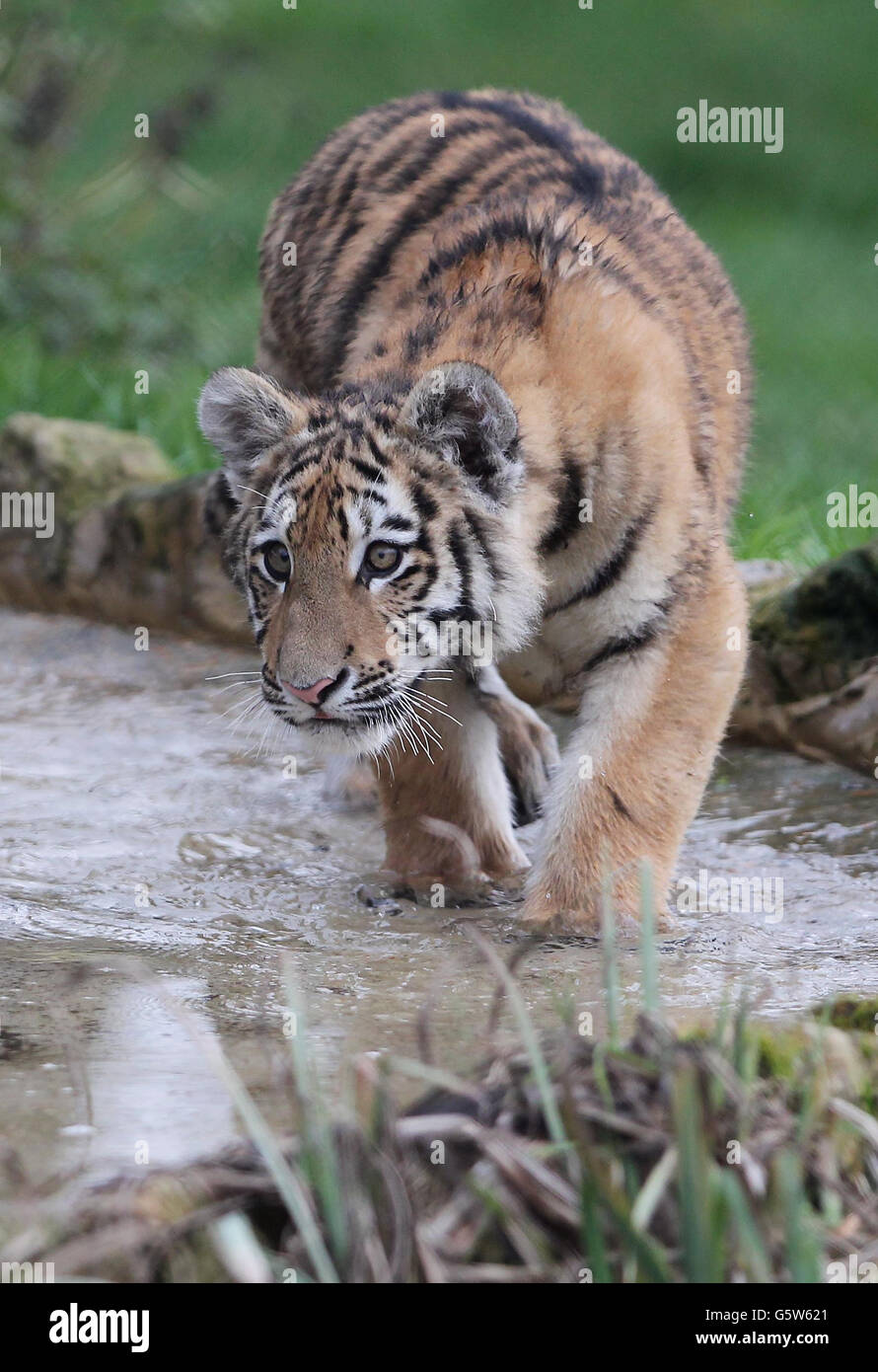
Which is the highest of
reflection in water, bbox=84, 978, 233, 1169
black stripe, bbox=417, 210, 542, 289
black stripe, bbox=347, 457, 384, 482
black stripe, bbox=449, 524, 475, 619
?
black stripe, bbox=417, 210, 542, 289

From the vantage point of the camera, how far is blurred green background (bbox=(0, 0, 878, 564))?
7.73 metres

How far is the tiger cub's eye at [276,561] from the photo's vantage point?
310 cm

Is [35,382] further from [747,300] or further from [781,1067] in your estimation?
[747,300]

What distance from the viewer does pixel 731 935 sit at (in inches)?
126

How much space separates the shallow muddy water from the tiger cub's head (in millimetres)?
457

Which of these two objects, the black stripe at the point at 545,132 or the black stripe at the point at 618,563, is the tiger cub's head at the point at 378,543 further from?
the black stripe at the point at 545,132

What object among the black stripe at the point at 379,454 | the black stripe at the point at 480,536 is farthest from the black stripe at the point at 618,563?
the black stripe at the point at 379,454

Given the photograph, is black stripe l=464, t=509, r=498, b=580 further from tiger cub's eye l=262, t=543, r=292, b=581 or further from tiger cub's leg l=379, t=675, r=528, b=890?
tiger cub's leg l=379, t=675, r=528, b=890

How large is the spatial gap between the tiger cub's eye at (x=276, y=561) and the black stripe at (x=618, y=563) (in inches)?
24.1

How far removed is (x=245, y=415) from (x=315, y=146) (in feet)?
13.4

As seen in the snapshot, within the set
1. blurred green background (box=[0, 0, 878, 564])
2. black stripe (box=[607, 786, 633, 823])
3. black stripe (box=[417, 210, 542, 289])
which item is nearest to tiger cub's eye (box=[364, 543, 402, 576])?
black stripe (box=[607, 786, 633, 823])

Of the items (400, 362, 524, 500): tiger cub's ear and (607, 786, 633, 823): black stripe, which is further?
(607, 786, 633, 823): black stripe

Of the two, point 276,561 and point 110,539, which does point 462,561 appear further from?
point 110,539

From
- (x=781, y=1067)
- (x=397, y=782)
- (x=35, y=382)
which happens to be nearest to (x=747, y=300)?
(x=35, y=382)
